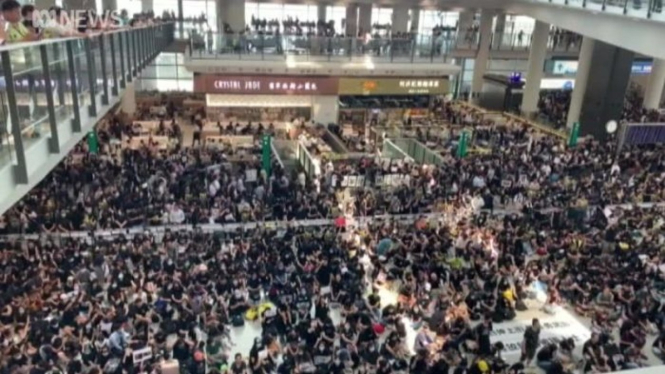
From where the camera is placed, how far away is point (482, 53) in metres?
31.1

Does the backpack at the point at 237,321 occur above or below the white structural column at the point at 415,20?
below

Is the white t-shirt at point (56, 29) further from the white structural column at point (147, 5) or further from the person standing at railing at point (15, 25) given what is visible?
the white structural column at point (147, 5)

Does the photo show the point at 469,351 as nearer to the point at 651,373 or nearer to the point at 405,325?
the point at 405,325

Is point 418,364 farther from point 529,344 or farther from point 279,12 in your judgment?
point 279,12

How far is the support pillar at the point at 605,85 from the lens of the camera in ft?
81.4

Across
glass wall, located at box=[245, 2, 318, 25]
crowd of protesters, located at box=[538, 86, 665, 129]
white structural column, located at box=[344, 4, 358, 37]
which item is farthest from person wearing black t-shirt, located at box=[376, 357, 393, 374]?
glass wall, located at box=[245, 2, 318, 25]

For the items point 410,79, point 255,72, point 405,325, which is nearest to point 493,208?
point 405,325

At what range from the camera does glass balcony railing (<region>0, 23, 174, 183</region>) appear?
535 cm

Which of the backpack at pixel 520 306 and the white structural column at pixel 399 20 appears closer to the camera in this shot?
the backpack at pixel 520 306

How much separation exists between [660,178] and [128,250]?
54.7ft

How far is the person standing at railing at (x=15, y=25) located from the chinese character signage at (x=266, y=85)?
15.9 metres

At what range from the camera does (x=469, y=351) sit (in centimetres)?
985

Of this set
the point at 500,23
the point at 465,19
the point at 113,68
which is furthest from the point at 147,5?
the point at 113,68

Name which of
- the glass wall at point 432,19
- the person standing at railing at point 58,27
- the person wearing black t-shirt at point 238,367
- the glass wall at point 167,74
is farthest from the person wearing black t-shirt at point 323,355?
the glass wall at point 432,19
